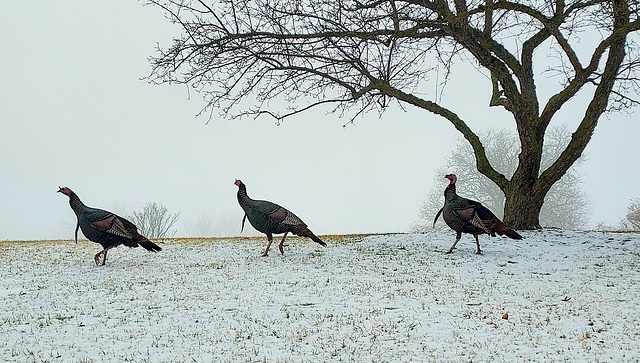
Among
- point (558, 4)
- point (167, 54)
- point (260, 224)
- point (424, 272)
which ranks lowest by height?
point (424, 272)

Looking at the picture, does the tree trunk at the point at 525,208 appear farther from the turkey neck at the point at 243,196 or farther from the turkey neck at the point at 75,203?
the turkey neck at the point at 75,203

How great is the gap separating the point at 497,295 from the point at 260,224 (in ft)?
17.2

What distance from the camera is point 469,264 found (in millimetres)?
10578

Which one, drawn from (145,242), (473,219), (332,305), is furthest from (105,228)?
(473,219)

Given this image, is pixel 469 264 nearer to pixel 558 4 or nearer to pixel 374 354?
pixel 374 354

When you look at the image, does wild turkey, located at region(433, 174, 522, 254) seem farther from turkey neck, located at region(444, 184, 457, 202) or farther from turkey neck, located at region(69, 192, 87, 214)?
turkey neck, located at region(69, 192, 87, 214)

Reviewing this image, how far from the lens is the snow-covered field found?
5824mm

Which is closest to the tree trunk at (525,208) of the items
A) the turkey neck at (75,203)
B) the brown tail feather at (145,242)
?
the brown tail feather at (145,242)

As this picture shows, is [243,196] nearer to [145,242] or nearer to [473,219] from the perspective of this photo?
[145,242]

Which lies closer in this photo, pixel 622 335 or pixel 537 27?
pixel 622 335

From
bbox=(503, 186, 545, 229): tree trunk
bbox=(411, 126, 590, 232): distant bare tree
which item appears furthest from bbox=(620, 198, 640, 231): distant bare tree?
bbox=(503, 186, 545, 229): tree trunk

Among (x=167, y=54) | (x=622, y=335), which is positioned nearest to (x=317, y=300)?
(x=622, y=335)

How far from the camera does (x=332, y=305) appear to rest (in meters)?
Answer: 7.59

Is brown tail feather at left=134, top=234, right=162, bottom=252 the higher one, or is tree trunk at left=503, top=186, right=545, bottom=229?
tree trunk at left=503, top=186, right=545, bottom=229
